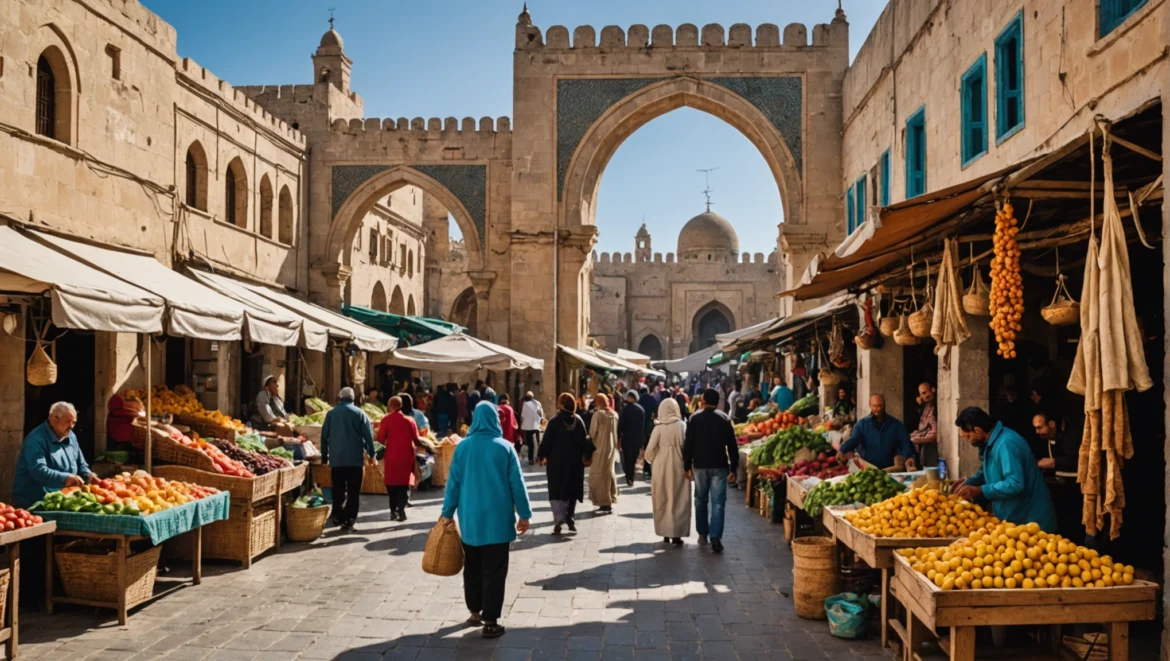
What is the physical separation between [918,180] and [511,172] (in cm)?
1021

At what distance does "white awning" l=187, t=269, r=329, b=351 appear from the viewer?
8.83 meters

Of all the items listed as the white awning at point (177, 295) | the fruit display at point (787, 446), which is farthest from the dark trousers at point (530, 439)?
the white awning at point (177, 295)

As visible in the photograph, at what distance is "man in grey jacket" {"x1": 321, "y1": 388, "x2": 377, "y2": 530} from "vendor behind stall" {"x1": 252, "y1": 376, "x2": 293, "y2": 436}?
269 centimetres

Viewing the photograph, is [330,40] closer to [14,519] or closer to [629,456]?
[629,456]

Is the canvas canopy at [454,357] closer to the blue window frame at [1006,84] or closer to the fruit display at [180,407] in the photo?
the fruit display at [180,407]

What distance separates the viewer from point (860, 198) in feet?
50.1

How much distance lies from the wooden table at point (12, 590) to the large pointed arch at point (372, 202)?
47.5 feet

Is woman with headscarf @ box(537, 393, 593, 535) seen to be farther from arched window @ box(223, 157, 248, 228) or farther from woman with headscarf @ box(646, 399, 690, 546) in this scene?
arched window @ box(223, 157, 248, 228)

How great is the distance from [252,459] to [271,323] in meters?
1.67

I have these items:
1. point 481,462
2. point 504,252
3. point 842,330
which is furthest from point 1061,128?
point 504,252

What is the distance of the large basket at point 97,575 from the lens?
19.1ft

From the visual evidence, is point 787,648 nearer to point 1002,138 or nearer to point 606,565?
point 606,565

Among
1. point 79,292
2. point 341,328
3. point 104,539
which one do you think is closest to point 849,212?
point 341,328

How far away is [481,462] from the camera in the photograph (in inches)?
221
